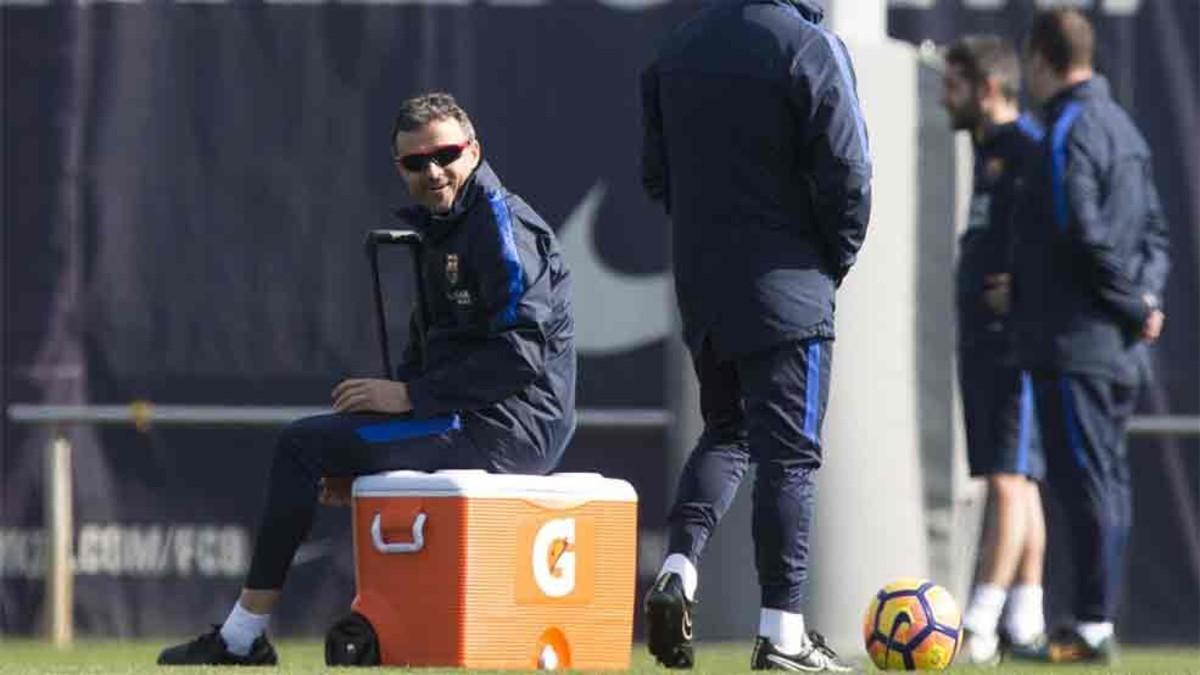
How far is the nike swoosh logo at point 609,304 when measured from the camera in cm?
1166

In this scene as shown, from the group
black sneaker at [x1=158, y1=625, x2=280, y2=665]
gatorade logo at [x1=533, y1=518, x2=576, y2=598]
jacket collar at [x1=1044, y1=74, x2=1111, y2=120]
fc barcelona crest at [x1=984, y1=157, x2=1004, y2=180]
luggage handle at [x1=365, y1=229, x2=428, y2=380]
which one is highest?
jacket collar at [x1=1044, y1=74, x2=1111, y2=120]

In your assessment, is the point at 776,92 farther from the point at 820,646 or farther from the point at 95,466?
the point at 95,466

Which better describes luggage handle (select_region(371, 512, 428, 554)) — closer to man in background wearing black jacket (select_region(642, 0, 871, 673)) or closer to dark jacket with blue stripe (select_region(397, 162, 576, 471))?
dark jacket with blue stripe (select_region(397, 162, 576, 471))

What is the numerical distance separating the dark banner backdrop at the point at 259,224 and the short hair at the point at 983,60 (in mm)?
1252

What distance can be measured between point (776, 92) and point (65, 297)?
4.85 m

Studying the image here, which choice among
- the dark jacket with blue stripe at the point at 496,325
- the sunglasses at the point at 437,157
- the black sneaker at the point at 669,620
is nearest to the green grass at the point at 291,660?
the black sneaker at the point at 669,620

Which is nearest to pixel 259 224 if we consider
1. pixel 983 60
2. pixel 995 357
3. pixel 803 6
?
pixel 983 60

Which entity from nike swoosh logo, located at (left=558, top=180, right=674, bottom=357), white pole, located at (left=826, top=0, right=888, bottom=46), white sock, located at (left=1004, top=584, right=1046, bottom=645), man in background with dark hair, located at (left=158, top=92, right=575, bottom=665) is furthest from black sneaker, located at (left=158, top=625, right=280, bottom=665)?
nike swoosh logo, located at (left=558, top=180, right=674, bottom=357)

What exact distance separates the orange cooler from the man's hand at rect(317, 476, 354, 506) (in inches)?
8.0

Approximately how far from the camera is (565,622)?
25.5ft

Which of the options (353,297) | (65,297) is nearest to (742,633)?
(353,297)

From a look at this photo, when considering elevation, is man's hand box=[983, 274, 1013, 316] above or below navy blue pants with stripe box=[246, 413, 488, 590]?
above

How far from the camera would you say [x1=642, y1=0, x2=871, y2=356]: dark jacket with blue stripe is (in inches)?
289

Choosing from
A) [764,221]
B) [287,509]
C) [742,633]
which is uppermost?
[764,221]
